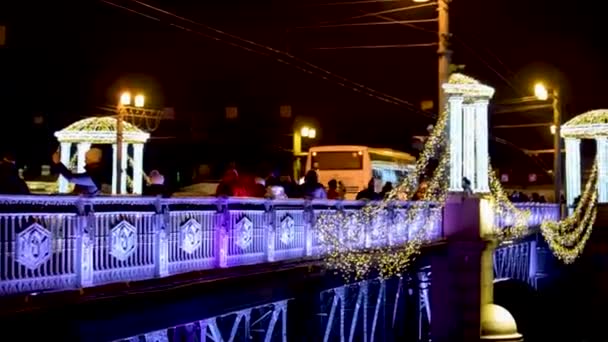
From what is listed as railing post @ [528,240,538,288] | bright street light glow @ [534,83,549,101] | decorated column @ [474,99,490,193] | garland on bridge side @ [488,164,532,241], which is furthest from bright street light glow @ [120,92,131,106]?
railing post @ [528,240,538,288]

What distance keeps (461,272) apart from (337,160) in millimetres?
20559

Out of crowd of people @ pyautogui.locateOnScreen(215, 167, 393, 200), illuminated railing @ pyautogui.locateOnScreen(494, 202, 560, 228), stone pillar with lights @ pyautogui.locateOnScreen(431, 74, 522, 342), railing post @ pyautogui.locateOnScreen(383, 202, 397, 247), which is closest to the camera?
Result: crowd of people @ pyautogui.locateOnScreen(215, 167, 393, 200)

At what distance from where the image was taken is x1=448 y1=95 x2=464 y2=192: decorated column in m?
23.4

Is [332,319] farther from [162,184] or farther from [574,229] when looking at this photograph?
[574,229]

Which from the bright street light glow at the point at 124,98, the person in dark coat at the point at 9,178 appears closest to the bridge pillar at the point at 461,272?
the bright street light glow at the point at 124,98

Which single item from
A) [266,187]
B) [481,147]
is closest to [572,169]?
[481,147]

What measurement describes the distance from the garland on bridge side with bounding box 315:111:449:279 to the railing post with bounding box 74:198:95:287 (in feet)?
22.0

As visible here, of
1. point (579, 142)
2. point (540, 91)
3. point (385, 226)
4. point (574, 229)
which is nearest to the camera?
point (385, 226)

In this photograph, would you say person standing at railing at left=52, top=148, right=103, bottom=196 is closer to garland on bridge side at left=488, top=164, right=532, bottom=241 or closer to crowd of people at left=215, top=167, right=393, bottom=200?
crowd of people at left=215, top=167, right=393, bottom=200

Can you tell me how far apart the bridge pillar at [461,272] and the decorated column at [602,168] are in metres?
20.1

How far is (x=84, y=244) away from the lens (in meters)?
10.6

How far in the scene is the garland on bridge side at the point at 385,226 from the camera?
17688mm

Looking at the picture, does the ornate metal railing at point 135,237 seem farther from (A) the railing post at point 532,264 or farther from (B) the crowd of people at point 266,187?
(A) the railing post at point 532,264

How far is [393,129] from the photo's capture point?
229 ft
